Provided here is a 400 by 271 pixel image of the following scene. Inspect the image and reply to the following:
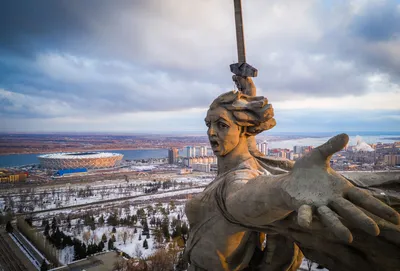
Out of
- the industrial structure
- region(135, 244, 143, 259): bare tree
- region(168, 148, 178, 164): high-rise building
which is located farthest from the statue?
region(168, 148, 178, 164): high-rise building

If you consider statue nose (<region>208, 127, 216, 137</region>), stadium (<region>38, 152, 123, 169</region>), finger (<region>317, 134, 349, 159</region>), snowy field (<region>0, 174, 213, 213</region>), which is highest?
statue nose (<region>208, 127, 216, 137</region>)

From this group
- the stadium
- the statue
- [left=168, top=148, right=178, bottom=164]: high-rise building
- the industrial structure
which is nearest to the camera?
the statue

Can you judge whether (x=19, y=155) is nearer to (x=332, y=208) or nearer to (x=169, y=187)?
(x=169, y=187)

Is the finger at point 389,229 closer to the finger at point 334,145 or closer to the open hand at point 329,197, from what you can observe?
the open hand at point 329,197

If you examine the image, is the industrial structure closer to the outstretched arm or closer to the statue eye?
the statue eye

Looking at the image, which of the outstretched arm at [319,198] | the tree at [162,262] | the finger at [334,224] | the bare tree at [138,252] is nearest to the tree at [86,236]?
the bare tree at [138,252]

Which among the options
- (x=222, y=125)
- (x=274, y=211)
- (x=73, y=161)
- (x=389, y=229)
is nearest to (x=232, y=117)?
(x=222, y=125)

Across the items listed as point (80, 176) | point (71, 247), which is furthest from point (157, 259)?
point (80, 176)
